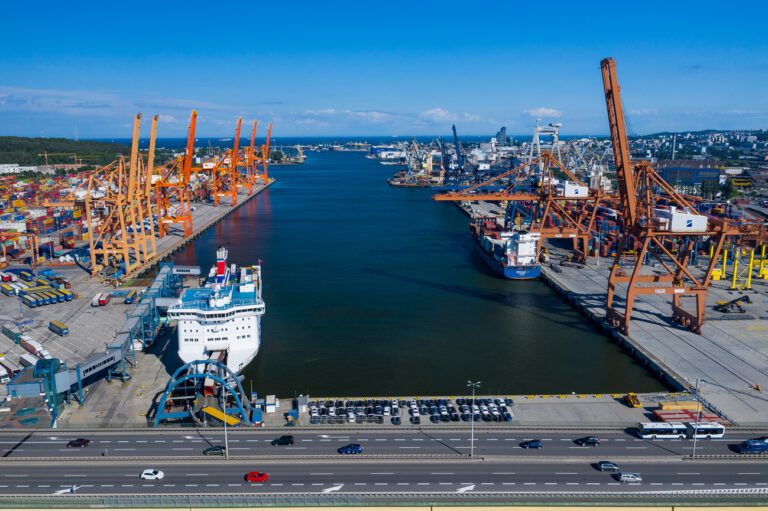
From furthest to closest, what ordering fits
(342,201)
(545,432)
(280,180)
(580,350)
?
(280,180), (342,201), (580,350), (545,432)

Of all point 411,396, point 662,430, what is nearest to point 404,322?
point 411,396

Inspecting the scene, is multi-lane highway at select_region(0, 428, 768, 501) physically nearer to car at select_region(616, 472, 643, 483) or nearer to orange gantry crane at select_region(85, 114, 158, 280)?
car at select_region(616, 472, 643, 483)

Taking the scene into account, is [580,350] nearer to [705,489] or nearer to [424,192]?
[705,489]

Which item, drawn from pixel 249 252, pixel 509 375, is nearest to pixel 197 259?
pixel 249 252

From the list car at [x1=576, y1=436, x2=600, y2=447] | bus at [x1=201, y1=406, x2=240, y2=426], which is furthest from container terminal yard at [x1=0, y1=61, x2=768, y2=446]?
car at [x1=576, y1=436, x2=600, y2=447]

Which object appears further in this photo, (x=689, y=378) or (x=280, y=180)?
(x=280, y=180)

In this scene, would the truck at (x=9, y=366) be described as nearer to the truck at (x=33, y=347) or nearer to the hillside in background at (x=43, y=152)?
the truck at (x=33, y=347)

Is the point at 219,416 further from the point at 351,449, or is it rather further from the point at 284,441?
the point at 351,449
